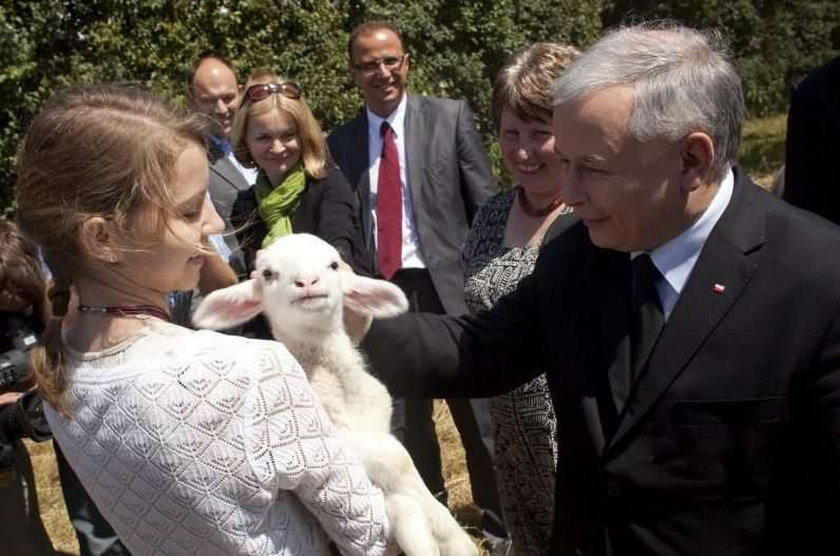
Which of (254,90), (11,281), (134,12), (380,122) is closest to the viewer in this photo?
(11,281)

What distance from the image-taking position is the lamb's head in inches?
98.0

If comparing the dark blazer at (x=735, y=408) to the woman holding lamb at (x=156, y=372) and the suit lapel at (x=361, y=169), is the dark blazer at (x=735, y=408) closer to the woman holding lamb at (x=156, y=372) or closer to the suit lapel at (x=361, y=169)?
the woman holding lamb at (x=156, y=372)

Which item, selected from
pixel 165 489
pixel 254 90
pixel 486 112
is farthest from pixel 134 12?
pixel 165 489

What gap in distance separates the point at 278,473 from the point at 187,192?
0.52m

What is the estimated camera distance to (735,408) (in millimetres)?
2137

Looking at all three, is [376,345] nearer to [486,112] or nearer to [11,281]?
[11,281]

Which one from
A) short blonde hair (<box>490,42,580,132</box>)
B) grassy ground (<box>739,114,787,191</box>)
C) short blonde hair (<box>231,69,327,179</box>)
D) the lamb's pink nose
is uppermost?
short blonde hair (<box>490,42,580,132</box>)

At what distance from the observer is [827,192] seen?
10.6 feet

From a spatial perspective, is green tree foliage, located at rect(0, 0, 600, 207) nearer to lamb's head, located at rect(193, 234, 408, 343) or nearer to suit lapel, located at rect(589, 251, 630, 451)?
lamb's head, located at rect(193, 234, 408, 343)

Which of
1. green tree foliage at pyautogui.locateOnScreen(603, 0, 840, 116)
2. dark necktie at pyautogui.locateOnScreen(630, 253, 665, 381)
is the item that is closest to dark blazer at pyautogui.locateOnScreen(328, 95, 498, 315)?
dark necktie at pyautogui.locateOnScreen(630, 253, 665, 381)

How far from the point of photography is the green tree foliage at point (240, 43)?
9805 mm

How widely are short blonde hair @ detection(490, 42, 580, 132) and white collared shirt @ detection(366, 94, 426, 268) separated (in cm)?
219

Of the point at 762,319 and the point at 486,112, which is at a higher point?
the point at 762,319

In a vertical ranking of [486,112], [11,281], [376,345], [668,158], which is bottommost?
[486,112]
